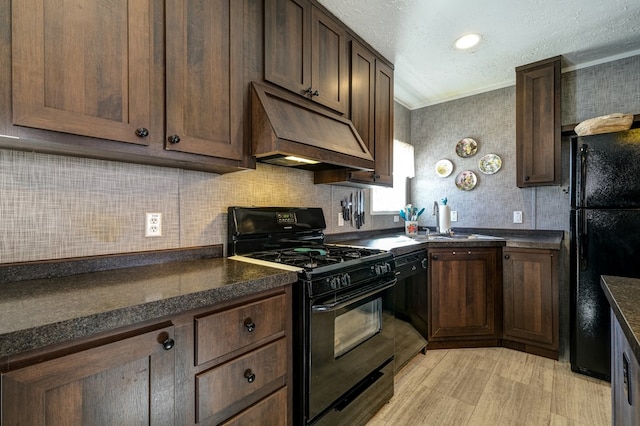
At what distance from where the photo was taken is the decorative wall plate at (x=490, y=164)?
3.12 metres

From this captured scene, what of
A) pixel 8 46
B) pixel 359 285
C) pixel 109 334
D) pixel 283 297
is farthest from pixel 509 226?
pixel 8 46

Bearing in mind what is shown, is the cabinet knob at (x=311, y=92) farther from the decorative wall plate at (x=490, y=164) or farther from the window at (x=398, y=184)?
the decorative wall plate at (x=490, y=164)

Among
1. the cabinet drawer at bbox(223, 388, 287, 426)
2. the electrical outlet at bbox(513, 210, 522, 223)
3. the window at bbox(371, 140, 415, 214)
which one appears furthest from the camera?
the window at bbox(371, 140, 415, 214)

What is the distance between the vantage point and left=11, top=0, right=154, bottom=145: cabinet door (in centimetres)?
91

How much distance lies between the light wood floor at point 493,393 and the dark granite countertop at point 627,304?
45.5 inches

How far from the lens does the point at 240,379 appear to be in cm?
110

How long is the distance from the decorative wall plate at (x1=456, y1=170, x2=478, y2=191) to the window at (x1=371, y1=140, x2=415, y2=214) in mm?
539

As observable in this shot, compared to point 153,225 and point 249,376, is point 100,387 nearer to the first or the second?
point 249,376

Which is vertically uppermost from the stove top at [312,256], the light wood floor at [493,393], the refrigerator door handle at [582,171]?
the refrigerator door handle at [582,171]

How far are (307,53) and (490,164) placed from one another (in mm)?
2333

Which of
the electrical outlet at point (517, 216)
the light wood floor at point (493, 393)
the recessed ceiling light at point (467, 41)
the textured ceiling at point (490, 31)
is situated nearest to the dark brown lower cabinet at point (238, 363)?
the light wood floor at point (493, 393)

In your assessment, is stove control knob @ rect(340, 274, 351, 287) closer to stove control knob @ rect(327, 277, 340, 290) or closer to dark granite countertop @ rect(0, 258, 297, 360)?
stove control knob @ rect(327, 277, 340, 290)

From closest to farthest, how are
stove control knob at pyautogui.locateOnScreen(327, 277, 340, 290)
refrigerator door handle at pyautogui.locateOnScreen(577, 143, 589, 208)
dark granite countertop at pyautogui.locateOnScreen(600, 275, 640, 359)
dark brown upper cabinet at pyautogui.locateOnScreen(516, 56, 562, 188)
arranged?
dark granite countertop at pyautogui.locateOnScreen(600, 275, 640, 359), stove control knob at pyautogui.locateOnScreen(327, 277, 340, 290), refrigerator door handle at pyautogui.locateOnScreen(577, 143, 589, 208), dark brown upper cabinet at pyautogui.locateOnScreen(516, 56, 562, 188)

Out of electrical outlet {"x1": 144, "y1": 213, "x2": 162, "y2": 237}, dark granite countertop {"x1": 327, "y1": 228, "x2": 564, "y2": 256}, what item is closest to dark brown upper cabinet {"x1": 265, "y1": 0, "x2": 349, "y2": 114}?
electrical outlet {"x1": 144, "y1": 213, "x2": 162, "y2": 237}
